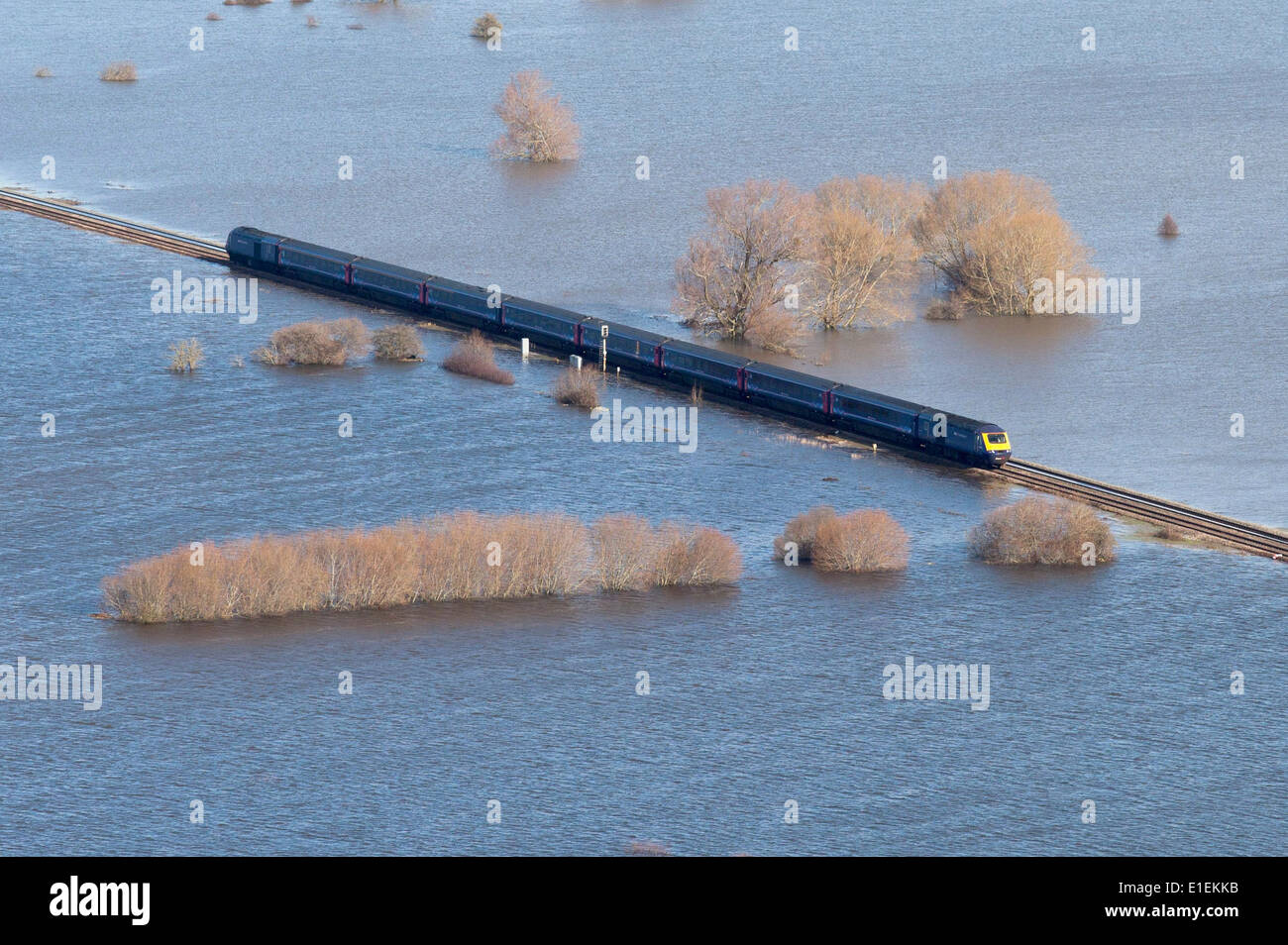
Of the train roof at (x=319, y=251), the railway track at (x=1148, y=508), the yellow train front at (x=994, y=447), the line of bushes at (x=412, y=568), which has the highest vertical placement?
the train roof at (x=319, y=251)

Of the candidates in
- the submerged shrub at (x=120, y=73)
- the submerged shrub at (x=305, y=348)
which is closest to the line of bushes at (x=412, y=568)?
the submerged shrub at (x=305, y=348)

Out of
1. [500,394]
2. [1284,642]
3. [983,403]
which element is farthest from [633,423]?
[1284,642]

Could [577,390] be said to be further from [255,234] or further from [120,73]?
[120,73]

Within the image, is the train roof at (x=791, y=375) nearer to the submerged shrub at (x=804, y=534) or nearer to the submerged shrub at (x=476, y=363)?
the submerged shrub at (x=476, y=363)

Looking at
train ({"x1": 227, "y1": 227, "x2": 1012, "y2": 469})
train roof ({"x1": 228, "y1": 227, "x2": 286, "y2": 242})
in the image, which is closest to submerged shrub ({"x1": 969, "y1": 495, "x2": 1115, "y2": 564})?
train ({"x1": 227, "y1": 227, "x2": 1012, "y2": 469})

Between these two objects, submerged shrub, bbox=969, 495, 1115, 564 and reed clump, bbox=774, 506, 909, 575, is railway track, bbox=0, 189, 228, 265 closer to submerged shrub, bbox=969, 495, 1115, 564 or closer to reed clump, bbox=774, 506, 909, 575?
reed clump, bbox=774, 506, 909, 575
